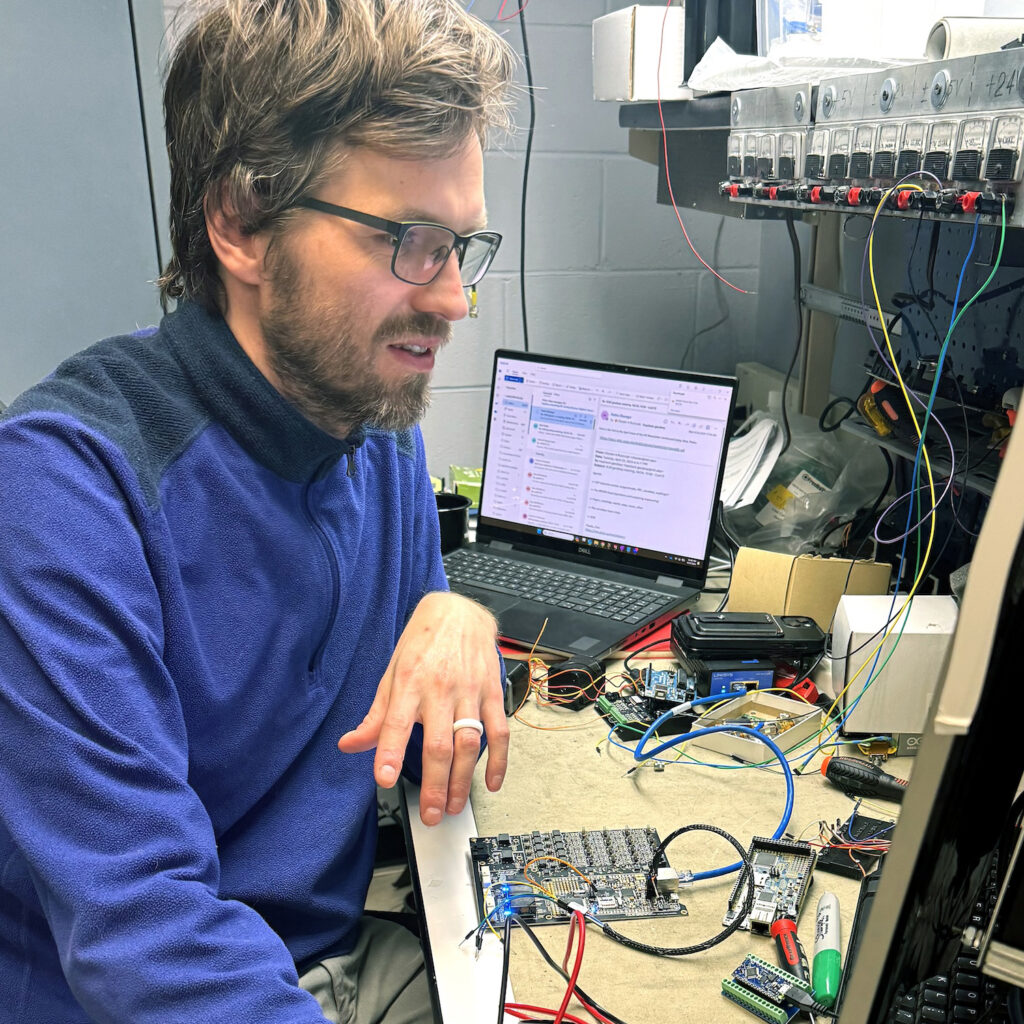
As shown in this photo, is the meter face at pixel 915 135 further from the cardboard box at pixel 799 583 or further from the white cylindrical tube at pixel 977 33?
the cardboard box at pixel 799 583

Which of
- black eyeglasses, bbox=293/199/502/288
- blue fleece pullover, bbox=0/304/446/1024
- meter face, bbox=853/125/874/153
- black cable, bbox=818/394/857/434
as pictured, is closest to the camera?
blue fleece pullover, bbox=0/304/446/1024

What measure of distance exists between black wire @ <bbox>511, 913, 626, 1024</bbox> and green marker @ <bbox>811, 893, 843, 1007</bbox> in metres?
0.15

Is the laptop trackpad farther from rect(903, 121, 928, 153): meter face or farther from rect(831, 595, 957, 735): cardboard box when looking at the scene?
rect(903, 121, 928, 153): meter face

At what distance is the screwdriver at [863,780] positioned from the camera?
101 centimetres

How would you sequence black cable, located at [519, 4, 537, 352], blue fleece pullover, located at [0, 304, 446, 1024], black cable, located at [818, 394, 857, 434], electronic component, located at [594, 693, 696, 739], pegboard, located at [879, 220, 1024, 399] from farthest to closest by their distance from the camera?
black cable, located at [519, 4, 537, 352], black cable, located at [818, 394, 857, 434], pegboard, located at [879, 220, 1024, 399], electronic component, located at [594, 693, 696, 739], blue fleece pullover, located at [0, 304, 446, 1024]

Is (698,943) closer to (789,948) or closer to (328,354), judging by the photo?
(789,948)

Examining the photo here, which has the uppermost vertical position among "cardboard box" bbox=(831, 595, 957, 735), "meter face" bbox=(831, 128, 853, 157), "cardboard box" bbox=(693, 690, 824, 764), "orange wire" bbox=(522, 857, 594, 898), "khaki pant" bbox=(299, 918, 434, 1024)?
"meter face" bbox=(831, 128, 853, 157)

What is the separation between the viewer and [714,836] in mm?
945

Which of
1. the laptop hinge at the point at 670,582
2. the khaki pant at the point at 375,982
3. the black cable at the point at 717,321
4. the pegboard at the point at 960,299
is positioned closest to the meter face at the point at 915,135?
the pegboard at the point at 960,299

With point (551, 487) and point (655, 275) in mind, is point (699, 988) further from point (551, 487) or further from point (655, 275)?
point (655, 275)

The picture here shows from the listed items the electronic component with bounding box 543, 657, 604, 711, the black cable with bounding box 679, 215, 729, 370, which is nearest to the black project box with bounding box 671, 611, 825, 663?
the electronic component with bounding box 543, 657, 604, 711

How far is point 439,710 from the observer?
35.3 inches

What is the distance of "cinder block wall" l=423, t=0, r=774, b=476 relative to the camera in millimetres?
2025

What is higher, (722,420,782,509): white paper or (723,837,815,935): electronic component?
(722,420,782,509): white paper
